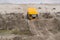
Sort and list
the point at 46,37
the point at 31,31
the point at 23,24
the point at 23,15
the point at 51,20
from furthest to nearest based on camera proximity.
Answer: the point at 23,15 < the point at 51,20 < the point at 23,24 < the point at 31,31 < the point at 46,37

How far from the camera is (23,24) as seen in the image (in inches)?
321

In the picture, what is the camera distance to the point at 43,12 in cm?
1024

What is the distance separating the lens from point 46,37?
7.12 m

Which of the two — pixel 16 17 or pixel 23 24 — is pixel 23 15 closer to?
pixel 16 17

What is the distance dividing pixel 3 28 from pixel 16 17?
1.28 metres

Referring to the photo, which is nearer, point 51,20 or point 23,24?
point 23,24

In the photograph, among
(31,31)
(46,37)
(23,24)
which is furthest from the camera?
(23,24)

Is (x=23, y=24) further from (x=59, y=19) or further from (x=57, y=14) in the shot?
(x=57, y=14)

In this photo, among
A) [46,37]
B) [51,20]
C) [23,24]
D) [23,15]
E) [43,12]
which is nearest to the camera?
[46,37]

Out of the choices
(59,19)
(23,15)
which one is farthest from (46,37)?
(23,15)

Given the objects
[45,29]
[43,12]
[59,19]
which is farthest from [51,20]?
[43,12]

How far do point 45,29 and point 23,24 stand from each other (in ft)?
2.76

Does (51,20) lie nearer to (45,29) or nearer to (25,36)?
(45,29)

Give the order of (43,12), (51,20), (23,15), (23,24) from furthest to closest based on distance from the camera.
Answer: (43,12), (23,15), (51,20), (23,24)
